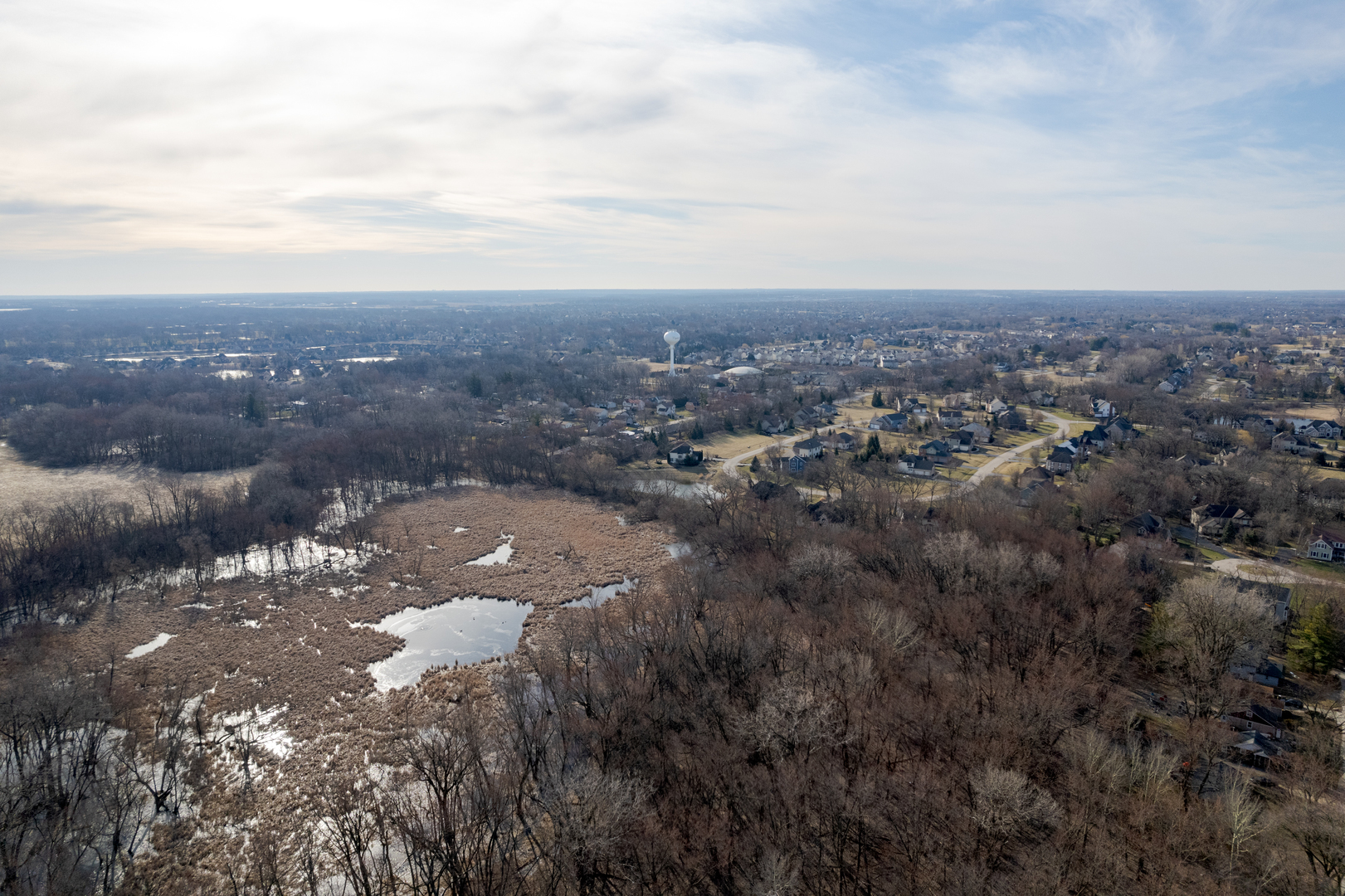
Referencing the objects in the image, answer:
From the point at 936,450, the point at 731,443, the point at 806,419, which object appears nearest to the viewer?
the point at 936,450

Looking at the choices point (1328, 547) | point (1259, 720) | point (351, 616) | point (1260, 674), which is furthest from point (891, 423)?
point (351, 616)

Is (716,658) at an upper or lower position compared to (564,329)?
lower

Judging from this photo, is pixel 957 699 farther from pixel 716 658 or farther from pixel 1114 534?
pixel 1114 534

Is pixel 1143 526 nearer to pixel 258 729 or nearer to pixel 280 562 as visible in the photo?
pixel 258 729

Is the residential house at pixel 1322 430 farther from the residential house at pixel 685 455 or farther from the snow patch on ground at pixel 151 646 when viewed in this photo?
the snow patch on ground at pixel 151 646

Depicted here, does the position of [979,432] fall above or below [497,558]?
above

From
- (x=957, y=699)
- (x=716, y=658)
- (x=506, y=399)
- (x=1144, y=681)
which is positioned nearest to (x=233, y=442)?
(x=506, y=399)

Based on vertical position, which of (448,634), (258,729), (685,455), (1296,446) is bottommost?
(448,634)
